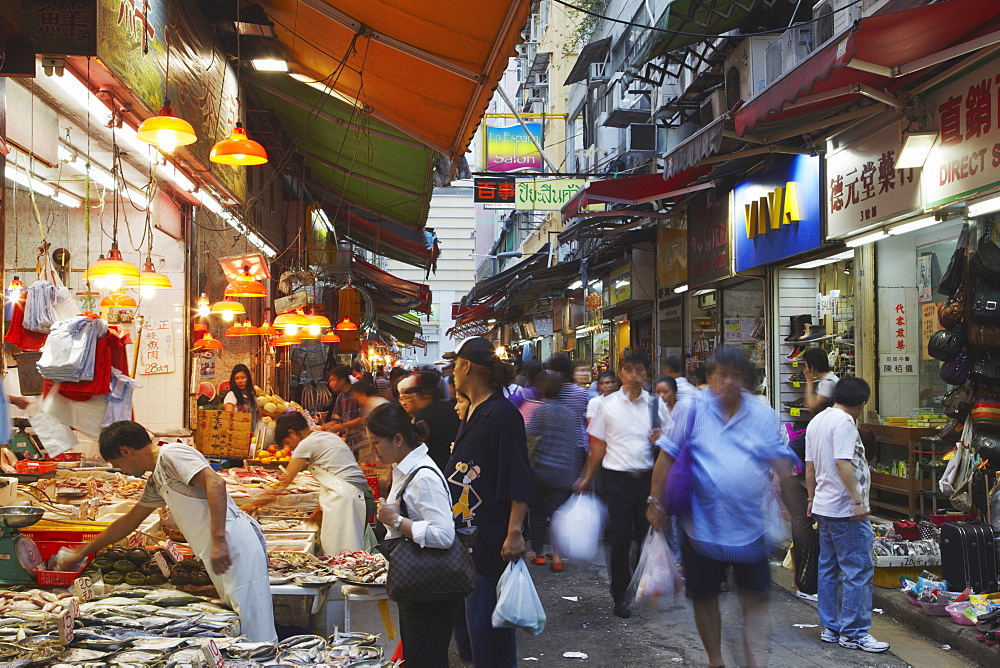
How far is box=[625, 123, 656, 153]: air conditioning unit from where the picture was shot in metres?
17.1

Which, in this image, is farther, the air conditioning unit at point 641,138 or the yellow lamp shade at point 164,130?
the air conditioning unit at point 641,138

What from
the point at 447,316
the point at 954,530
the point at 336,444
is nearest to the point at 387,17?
the point at 336,444

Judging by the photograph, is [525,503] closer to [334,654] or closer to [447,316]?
[334,654]

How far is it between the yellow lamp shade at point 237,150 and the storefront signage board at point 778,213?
7110 millimetres

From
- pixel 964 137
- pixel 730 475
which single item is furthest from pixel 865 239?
pixel 730 475

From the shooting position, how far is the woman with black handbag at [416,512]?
13.1 ft

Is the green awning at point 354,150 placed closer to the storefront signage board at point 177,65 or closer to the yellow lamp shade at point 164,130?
the storefront signage board at point 177,65

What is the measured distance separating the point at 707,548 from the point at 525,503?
1.09 meters

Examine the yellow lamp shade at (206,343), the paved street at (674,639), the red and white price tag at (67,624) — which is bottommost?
the paved street at (674,639)

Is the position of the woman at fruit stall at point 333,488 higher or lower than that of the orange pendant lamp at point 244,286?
lower

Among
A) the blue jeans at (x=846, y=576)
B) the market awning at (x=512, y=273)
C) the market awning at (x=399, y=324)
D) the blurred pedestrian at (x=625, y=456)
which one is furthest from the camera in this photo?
the market awning at (x=399, y=324)

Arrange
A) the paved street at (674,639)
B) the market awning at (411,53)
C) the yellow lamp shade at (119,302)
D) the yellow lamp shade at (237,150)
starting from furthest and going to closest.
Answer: the yellow lamp shade at (119,302) < the yellow lamp shade at (237,150) < the market awning at (411,53) < the paved street at (674,639)

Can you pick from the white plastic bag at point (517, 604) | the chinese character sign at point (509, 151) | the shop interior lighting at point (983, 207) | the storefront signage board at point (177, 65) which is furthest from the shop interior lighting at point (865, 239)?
the chinese character sign at point (509, 151)

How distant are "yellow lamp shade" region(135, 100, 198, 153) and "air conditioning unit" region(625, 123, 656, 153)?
1222cm
